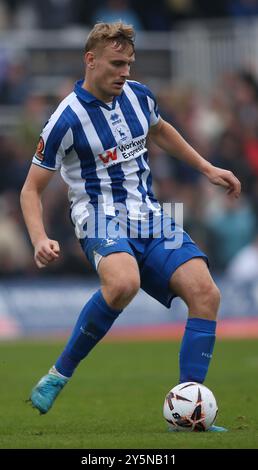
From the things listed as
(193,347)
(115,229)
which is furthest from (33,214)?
(193,347)

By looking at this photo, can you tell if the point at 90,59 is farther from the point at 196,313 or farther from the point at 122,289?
the point at 196,313

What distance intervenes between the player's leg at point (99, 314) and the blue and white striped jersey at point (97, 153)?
50 centimetres

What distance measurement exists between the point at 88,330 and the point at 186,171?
37.4 feet

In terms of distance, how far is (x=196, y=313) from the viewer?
26.3 ft

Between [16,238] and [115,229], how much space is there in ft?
33.3

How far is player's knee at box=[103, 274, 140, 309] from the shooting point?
7758 mm

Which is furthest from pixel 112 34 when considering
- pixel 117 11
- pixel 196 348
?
pixel 117 11

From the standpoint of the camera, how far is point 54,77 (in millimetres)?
21328

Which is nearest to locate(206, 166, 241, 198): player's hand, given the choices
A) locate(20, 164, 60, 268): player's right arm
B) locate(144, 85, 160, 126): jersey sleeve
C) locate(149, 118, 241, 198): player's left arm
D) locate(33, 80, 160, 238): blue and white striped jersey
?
locate(149, 118, 241, 198): player's left arm

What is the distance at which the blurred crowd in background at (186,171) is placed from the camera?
1825 centimetres

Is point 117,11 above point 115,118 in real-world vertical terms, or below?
below

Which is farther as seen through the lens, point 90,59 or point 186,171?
point 186,171

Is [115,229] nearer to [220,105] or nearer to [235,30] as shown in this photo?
[220,105]
